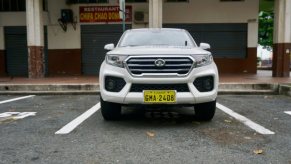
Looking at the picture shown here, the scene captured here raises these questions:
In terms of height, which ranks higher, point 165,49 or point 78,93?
point 165,49

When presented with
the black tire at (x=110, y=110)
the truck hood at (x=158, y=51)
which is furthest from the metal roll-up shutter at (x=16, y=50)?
the truck hood at (x=158, y=51)

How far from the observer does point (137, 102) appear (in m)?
5.46

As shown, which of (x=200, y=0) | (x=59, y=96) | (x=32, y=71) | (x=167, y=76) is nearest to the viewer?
(x=167, y=76)

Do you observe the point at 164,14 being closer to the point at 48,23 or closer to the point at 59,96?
the point at 48,23

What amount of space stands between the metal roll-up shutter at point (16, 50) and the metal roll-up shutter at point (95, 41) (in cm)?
201

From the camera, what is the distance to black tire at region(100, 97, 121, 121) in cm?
600

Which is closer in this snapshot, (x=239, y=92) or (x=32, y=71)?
(x=239, y=92)

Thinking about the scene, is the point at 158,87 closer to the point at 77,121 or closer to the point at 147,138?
the point at 147,138

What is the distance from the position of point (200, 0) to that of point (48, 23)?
7.82 meters

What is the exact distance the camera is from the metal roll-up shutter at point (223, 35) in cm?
1808

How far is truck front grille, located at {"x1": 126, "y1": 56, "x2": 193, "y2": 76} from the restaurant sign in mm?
12970

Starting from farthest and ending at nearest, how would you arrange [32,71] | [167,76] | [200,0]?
[200,0]
[32,71]
[167,76]

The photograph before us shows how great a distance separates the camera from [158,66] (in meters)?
5.48

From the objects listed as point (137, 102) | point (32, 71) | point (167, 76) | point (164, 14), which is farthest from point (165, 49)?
point (164, 14)
